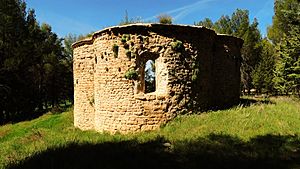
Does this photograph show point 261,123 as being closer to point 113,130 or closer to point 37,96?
point 113,130

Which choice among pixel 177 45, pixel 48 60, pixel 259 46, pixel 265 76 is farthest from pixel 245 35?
pixel 177 45

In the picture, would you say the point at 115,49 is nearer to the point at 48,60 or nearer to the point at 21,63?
the point at 21,63

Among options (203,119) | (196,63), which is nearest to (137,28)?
(196,63)

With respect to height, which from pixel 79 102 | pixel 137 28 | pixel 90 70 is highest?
pixel 137 28

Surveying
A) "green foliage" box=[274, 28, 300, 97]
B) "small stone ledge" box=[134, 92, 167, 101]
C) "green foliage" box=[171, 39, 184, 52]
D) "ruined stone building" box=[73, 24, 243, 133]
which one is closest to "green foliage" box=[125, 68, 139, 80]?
"ruined stone building" box=[73, 24, 243, 133]

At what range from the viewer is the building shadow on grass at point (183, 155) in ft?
20.4

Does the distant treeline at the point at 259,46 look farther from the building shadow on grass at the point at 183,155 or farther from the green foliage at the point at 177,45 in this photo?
the building shadow on grass at the point at 183,155

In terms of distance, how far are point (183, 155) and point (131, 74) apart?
4648 mm

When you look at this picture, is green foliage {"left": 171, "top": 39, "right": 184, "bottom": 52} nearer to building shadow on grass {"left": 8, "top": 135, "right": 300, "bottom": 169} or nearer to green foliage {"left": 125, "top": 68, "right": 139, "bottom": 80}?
green foliage {"left": 125, "top": 68, "right": 139, "bottom": 80}

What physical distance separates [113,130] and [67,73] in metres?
27.7

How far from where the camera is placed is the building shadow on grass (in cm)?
623

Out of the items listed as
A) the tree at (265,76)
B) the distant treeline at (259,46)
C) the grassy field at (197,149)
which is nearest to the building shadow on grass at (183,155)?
the grassy field at (197,149)

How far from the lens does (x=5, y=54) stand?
25.9m

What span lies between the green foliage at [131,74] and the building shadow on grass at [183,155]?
315 centimetres
